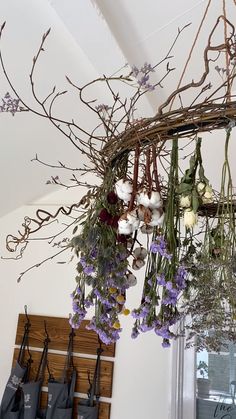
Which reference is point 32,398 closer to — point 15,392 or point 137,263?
point 15,392

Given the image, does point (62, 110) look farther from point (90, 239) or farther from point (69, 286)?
point (90, 239)

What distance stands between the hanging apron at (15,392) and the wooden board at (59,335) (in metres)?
0.14

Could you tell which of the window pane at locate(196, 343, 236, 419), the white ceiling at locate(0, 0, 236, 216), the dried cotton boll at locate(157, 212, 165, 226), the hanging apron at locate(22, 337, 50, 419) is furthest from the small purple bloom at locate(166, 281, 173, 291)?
the hanging apron at locate(22, 337, 50, 419)

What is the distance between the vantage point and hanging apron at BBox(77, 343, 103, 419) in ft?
6.34

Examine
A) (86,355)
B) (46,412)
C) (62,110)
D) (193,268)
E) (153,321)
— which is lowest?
(46,412)

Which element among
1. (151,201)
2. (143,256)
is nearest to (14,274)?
(143,256)

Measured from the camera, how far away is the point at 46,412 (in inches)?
79.0

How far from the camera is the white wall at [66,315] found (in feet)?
6.41

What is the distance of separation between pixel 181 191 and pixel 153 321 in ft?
0.83

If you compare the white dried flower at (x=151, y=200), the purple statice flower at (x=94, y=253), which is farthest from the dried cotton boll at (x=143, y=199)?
the purple statice flower at (x=94, y=253)

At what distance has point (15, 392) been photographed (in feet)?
6.78

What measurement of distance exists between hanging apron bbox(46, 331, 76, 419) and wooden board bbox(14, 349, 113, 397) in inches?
1.6

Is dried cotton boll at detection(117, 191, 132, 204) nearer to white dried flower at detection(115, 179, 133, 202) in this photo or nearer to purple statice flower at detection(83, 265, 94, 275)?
white dried flower at detection(115, 179, 133, 202)

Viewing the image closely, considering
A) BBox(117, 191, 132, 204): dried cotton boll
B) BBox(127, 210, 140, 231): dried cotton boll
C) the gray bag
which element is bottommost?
the gray bag
